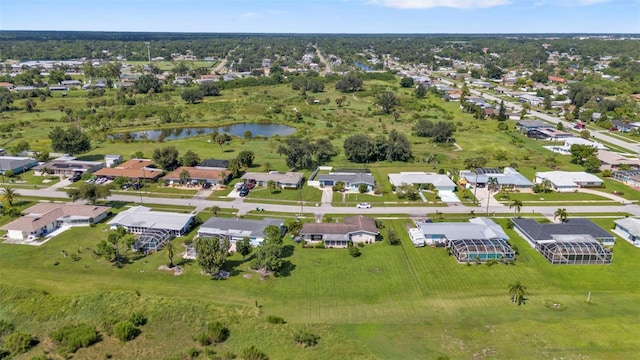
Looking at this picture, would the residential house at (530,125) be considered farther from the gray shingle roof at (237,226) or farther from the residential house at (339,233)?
the gray shingle roof at (237,226)

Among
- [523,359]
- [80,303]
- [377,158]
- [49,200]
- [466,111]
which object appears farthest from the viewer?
[466,111]

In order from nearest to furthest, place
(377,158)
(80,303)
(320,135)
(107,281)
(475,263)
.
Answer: (80,303), (107,281), (475,263), (377,158), (320,135)

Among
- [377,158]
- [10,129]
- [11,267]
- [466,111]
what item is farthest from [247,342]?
[466,111]

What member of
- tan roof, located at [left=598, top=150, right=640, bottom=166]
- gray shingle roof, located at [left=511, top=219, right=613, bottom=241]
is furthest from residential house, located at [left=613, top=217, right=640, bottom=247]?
tan roof, located at [left=598, top=150, right=640, bottom=166]

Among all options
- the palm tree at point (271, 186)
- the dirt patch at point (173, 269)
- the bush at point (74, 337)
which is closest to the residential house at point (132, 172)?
the palm tree at point (271, 186)

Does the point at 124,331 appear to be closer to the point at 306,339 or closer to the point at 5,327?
the point at 5,327

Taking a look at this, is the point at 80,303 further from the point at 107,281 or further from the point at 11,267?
the point at 11,267

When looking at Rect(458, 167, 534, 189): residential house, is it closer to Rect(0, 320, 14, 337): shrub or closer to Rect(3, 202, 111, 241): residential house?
Rect(3, 202, 111, 241): residential house

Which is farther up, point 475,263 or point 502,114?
point 502,114
